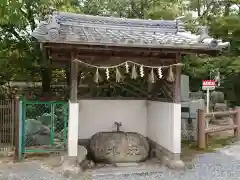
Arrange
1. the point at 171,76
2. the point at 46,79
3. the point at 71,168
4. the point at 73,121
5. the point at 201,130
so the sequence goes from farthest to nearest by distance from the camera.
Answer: the point at 46,79 → the point at 201,130 → the point at 171,76 → the point at 73,121 → the point at 71,168

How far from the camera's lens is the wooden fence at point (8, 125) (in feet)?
27.7

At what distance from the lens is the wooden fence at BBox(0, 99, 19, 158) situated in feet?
27.7

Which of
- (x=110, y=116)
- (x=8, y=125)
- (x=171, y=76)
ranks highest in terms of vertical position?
(x=171, y=76)

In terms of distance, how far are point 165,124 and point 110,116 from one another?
2.09 m

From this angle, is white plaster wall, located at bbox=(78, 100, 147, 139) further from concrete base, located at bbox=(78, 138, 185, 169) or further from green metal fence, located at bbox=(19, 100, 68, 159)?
green metal fence, located at bbox=(19, 100, 68, 159)

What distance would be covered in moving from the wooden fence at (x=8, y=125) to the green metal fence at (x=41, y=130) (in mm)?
288

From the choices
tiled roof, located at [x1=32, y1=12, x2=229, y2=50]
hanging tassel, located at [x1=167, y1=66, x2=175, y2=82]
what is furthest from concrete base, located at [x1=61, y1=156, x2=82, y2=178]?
hanging tassel, located at [x1=167, y1=66, x2=175, y2=82]

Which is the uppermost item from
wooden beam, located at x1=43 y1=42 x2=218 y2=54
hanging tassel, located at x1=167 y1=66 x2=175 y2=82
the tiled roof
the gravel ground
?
the tiled roof

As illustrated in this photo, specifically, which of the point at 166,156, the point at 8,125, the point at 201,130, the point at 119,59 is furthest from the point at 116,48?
the point at 201,130

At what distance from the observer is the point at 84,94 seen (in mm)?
9336

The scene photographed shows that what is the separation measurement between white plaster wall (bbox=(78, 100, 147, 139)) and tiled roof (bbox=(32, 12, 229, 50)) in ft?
7.65

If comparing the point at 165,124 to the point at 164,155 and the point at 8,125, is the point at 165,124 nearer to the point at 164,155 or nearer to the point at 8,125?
the point at 164,155

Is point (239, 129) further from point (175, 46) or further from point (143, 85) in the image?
point (175, 46)

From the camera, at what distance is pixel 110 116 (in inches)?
370
